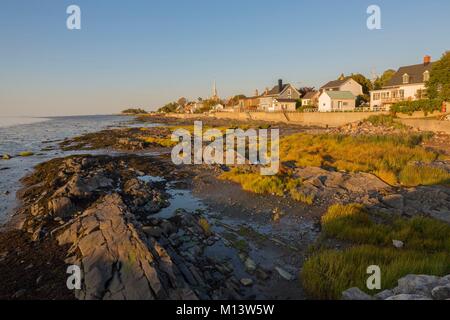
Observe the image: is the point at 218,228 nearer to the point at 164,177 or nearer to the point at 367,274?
the point at 367,274

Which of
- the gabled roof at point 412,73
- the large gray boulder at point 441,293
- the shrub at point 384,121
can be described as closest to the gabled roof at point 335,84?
the gabled roof at point 412,73

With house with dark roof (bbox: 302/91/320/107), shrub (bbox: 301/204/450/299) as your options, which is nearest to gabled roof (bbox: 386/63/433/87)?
house with dark roof (bbox: 302/91/320/107)

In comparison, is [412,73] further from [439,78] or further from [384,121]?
[384,121]

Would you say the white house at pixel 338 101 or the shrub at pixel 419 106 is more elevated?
the white house at pixel 338 101

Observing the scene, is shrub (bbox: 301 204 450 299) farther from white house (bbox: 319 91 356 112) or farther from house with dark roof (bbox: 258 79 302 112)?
house with dark roof (bbox: 258 79 302 112)

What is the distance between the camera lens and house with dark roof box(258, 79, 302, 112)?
254 ft

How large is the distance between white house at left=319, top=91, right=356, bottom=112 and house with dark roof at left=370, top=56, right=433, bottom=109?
5.52 metres

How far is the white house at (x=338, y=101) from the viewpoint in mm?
58062

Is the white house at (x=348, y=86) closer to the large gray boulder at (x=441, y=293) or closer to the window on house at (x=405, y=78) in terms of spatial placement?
the window on house at (x=405, y=78)

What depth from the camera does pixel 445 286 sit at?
4.64 metres

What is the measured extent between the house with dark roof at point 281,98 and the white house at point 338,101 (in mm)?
17830

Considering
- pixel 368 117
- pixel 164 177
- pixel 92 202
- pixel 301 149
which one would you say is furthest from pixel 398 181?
pixel 368 117

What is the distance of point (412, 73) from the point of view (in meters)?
49.8
